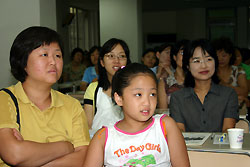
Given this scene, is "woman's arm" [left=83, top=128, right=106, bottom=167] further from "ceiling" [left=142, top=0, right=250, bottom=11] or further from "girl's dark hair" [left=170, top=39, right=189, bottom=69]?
"ceiling" [left=142, top=0, right=250, bottom=11]

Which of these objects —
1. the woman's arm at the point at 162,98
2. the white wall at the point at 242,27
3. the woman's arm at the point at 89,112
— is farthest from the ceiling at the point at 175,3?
the woman's arm at the point at 89,112

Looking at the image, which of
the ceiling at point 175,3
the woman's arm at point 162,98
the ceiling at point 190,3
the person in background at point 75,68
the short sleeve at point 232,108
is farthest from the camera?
the ceiling at point 190,3

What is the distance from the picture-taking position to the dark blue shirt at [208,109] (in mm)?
2996

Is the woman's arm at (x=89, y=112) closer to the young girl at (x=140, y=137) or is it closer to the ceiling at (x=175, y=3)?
the young girl at (x=140, y=137)

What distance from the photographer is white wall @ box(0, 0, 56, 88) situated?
4449mm

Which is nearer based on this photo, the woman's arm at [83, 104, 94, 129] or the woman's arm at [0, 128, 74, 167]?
the woman's arm at [0, 128, 74, 167]

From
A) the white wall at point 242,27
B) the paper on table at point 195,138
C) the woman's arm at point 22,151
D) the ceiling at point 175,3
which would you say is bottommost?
the paper on table at point 195,138

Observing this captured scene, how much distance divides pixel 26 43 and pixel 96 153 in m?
0.71

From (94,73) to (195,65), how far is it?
4.12 metres

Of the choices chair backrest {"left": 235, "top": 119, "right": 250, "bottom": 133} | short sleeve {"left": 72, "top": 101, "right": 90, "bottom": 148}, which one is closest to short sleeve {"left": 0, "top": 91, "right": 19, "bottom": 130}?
short sleeve {"left": 72, "top": 101, "right": 90, "bottom": 148}

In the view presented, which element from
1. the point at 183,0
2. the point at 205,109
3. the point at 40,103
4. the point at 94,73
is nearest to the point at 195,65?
the point at 205,109

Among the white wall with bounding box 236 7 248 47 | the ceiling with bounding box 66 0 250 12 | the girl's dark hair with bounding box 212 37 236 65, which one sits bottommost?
the girl's dark hair with bounding box 212 37 236 65

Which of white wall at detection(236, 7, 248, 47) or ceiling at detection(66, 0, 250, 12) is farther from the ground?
ceiling at detection(66, 0, 250, 12)

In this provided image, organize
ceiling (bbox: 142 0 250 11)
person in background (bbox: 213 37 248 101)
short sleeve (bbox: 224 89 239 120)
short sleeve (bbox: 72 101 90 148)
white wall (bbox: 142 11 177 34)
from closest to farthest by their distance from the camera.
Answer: short sleeve (bbox: 72 101 90 148) < short sleeve (bbox: 224 89 239 120) < person in background (bbox: 213 37 248 101) < ceiling (bbox: 142 0 250 11) < white wall (bbox: 142 11 177 34)
